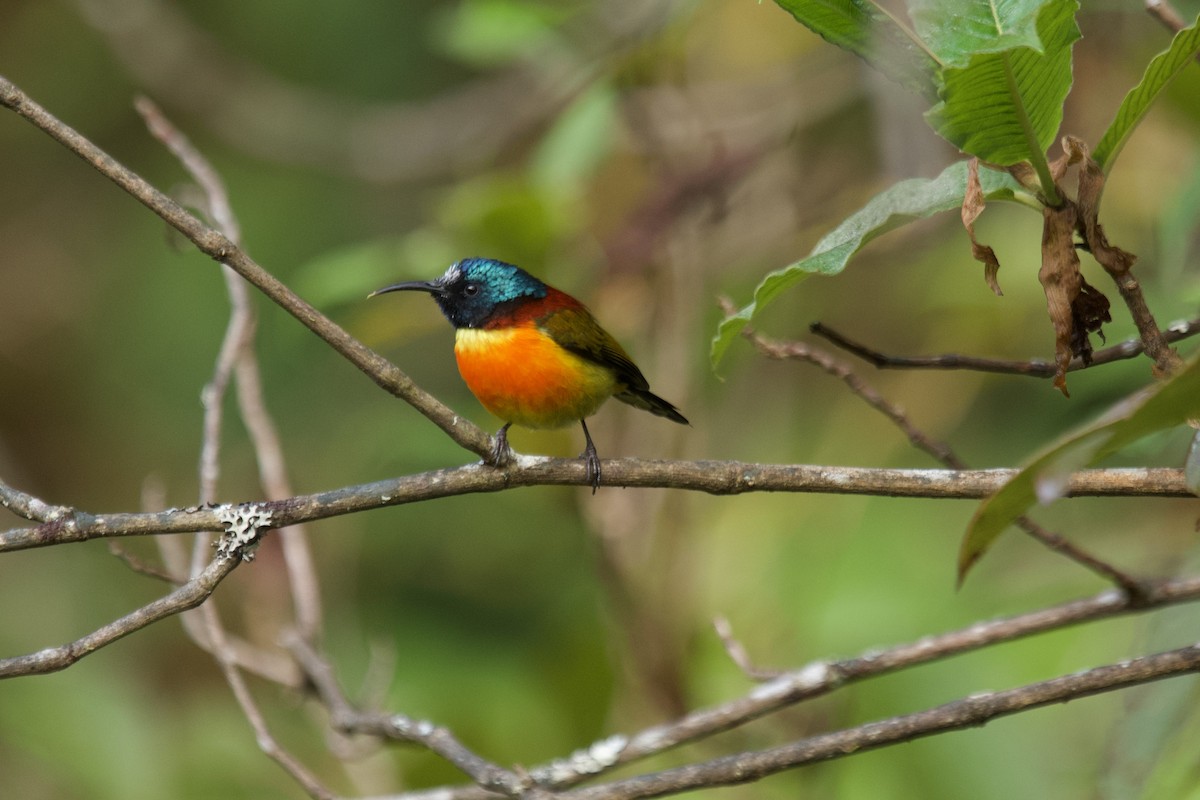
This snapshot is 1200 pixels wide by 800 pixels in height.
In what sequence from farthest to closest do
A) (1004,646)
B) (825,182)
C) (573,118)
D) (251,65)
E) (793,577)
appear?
(251,65), (825,182), (793,577), (573,118), (1004,646)

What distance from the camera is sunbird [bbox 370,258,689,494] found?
3531 mm

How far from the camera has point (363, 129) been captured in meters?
6.71

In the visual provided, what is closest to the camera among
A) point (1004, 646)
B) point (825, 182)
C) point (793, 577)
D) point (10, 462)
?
point (1004, 646)

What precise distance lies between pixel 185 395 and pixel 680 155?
10.1ft

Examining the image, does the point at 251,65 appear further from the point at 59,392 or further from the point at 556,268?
the point at 556,268

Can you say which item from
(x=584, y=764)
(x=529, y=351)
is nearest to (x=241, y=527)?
(x=584, y=764)

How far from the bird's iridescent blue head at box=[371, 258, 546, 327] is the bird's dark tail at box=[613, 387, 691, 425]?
16.3 inches

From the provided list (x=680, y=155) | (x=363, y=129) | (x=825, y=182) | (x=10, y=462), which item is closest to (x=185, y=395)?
(x=10, y=462)

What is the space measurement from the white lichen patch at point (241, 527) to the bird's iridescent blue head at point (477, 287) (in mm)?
1827

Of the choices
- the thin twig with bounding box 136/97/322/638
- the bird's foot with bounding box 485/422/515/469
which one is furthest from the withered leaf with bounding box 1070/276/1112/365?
the thin twig with bounding box 136/97/322/638

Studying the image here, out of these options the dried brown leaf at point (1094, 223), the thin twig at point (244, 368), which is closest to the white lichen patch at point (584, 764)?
the thin twig at point (244, 368)

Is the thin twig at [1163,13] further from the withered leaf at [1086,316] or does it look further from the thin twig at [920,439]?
the thin twig at [920,439]

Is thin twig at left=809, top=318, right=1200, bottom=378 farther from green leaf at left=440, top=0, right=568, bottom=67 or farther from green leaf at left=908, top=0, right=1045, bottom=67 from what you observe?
green leaf at left=440, top=0, right=568, bottom=67

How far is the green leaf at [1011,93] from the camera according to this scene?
1697 millimetres
